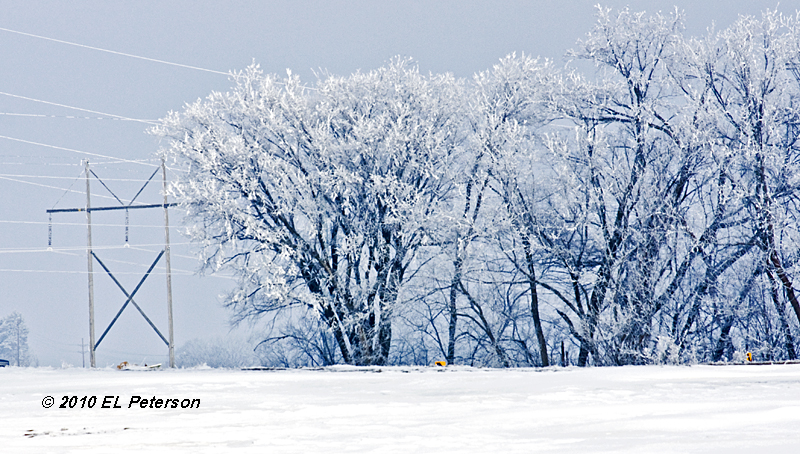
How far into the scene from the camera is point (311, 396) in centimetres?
816

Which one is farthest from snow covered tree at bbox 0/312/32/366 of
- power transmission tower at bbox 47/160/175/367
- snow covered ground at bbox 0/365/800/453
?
snow covered ground at bbox 0/365/800/453

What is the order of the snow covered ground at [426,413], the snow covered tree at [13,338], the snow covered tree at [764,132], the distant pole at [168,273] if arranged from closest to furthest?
the snow covered ground at [426,413] → the snow covered tree at [764,132] → the distant pole at [168,273] → the snow covered tree at [13,338]

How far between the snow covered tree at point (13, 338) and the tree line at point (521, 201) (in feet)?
172

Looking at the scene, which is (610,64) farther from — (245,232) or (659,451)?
(659,451)

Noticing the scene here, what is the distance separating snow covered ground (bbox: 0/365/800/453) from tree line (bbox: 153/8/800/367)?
21.7 feet

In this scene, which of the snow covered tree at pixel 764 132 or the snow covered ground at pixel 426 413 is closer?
the snow covered ground at pixel 426 413

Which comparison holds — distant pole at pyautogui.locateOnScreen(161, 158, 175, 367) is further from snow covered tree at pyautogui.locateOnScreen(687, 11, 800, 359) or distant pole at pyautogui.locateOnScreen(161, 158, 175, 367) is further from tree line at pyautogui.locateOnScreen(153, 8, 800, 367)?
A: snow covered tree at pyautogui.locateOnScreen(687, 11, 800, 359)

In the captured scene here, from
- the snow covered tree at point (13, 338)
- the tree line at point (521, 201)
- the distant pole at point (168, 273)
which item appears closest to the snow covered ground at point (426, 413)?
the tree line at point (521, 201)

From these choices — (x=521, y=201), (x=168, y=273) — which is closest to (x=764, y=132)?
(x=521, y=201)

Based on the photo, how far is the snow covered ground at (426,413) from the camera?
4879 millimetres

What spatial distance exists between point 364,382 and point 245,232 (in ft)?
34.2

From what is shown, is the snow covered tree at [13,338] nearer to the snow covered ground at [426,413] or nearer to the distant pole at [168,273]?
the distant pole at [168,273]

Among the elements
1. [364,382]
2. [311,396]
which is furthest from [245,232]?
[311,396]

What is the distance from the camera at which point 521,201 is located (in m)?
17.8
